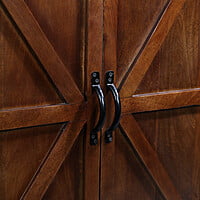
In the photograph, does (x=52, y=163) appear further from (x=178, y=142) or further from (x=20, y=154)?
(x=178, y=142)

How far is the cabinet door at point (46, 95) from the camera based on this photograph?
128 centimetres

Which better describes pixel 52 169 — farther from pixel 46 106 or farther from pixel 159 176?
pixel 159 176

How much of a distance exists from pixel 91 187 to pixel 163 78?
1.46 feet

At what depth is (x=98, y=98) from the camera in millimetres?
1402

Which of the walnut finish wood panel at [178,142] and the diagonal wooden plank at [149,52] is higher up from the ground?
the diagonal wooden plank at [149,52]

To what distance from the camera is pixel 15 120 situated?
4.25ft

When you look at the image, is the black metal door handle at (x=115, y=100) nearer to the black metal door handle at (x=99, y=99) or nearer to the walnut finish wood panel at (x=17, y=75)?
the black metal door handle at (x=99, y=99)

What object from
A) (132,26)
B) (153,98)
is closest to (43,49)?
(132,26)

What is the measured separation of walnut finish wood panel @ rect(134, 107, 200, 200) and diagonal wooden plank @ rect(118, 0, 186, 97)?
0.13 metres

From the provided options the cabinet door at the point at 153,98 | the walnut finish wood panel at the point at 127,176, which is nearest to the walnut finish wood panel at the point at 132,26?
the cabinet door at the point at 153,98

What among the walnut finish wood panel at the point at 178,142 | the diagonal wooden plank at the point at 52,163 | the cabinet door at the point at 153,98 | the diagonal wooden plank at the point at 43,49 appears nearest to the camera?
the diagonal wooden plank at the point at 43,49

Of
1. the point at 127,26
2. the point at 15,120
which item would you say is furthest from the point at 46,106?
the point at 127,26

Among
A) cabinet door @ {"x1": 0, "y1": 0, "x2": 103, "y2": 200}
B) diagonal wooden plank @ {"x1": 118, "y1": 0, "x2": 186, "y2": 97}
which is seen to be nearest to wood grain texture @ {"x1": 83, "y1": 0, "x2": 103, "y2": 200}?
cabinet door @ {"x1": 0, "y1": 0, "x2": 103, "y2": 200}

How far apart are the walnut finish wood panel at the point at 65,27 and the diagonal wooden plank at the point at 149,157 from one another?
0.23 meters
